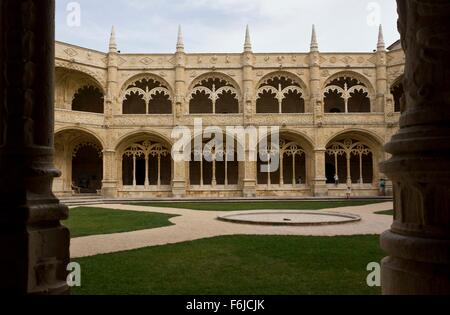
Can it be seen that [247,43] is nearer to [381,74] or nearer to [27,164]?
[381,74]

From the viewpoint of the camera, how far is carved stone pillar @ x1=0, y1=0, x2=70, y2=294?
2.16 m

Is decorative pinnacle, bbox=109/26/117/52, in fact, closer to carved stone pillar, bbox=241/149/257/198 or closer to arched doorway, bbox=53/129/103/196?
arched doorway, bbox=53/129/103/196

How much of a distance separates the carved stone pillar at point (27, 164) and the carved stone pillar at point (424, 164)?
2.02 metres

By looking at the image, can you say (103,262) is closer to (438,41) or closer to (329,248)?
(329,248)

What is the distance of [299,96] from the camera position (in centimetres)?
2747

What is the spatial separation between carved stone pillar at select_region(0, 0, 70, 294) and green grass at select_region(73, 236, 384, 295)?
184 cm

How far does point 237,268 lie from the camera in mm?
5023

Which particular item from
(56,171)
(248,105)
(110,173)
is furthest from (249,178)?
(56,171)

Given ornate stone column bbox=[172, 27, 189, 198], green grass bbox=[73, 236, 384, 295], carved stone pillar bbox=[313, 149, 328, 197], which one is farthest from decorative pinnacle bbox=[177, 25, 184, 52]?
green grass bbox=[73, 236, 384, 295]

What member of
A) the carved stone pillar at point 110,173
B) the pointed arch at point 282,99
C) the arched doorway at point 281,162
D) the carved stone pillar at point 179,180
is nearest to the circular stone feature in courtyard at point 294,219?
the arched doorway at point 281,162

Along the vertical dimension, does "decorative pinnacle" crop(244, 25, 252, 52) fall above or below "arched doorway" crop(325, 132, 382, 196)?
above

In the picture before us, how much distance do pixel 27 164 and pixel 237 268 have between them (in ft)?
11.2

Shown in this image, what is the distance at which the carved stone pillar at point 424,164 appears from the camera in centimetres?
174

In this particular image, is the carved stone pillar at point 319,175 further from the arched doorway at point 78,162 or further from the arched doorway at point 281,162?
the arched doorway at point 78,162
